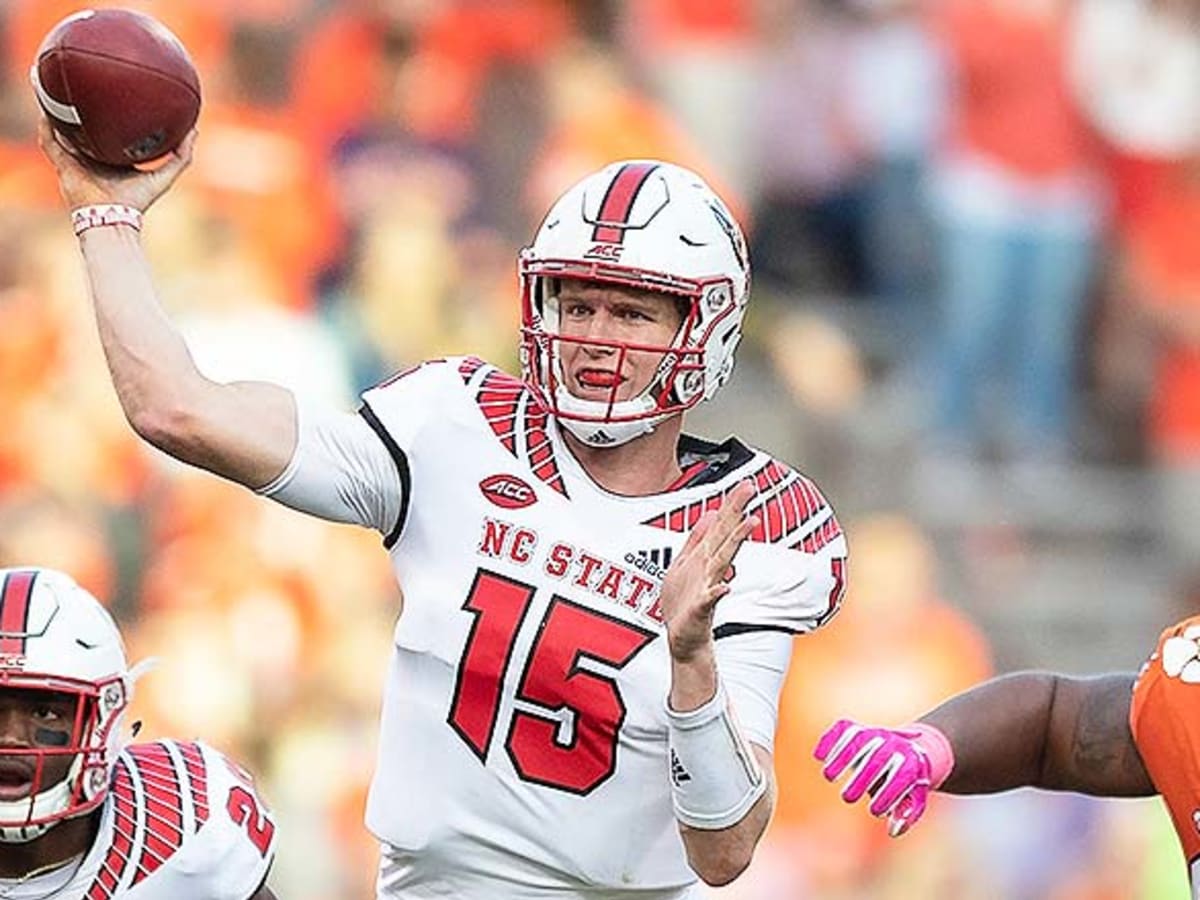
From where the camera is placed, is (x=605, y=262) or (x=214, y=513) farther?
(x=214, y=513)

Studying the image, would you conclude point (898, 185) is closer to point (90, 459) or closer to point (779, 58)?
point (779, 58)

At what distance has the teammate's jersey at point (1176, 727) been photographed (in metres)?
3.96

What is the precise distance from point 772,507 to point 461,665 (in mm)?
476

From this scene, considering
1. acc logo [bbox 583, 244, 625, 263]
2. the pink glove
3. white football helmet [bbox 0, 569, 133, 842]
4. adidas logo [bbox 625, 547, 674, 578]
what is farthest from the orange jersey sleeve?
white football helmet [bbox 0, 569, 133, 842]

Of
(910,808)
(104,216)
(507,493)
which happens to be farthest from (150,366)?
(910,808)

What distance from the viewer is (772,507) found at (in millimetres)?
3998

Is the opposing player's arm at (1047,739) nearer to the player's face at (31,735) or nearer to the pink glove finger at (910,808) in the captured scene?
the pink glove finger at (910,808)

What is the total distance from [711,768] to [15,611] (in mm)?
1068

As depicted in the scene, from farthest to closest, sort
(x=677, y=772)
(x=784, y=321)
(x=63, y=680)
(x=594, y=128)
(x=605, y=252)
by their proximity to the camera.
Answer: (x=784, y=321) < (x=594, y=128) < (x=63, y=680) < (x=605, y=252) < (x=677, y=772)

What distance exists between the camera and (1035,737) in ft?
13.8

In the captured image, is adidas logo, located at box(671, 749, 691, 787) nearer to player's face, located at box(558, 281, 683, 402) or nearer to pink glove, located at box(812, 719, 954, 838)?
pink glove, located at box(812, 719, 954, 838)

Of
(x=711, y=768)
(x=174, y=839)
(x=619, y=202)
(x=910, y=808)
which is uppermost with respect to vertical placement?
(x=619, y=202)

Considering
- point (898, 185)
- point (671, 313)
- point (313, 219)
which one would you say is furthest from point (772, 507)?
point (898, 185)

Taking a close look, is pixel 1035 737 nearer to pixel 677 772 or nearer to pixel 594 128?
pixel 677 772
